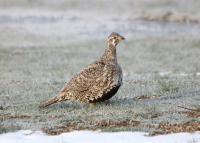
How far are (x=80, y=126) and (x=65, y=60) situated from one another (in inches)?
484

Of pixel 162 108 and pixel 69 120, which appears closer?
pixel 69 120

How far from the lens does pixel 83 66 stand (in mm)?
Answer: 16703

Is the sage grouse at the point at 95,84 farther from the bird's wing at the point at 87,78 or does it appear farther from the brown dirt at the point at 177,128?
the brown dirt at the point at 177,128

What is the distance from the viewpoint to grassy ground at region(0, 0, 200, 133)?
7598mm

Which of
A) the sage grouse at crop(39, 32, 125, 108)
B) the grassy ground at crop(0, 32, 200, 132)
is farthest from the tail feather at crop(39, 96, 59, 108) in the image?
the grassy ground at crop(0, 32, 200, 132)

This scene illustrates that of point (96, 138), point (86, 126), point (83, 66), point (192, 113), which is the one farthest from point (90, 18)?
point (96, 138)

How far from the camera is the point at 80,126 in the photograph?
268 inches

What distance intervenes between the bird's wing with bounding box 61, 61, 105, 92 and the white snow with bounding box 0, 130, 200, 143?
6.48ft

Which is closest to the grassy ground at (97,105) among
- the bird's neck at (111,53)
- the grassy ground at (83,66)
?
the grassy ground at (83,66)

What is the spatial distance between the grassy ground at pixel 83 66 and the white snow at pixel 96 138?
36 centimetres

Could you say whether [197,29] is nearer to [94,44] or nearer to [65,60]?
[94,44]

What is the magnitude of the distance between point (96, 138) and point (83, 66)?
35.4 ft

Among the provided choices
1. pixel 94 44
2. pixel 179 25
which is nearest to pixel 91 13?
pixel 179 25

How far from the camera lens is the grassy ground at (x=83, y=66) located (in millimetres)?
7598
